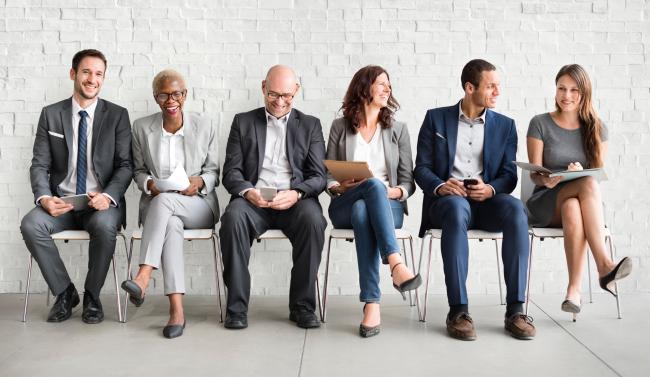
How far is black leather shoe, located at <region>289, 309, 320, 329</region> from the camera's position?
11.6 ft

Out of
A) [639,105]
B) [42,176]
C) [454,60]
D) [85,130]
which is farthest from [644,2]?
[42,176]

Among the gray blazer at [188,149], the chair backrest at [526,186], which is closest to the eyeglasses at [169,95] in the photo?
the gray blazer at [188,149]

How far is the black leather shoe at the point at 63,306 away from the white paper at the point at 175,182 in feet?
2.58

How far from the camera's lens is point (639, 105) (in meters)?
4.43

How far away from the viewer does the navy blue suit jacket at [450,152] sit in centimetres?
380

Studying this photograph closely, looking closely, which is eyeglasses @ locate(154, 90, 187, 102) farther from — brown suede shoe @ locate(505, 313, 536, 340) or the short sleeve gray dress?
brown suede shoe @ locate(505, 313, 536, 340)

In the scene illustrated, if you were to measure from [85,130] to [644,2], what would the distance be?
349 centimetres

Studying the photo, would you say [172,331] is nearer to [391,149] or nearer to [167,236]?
[167,236]

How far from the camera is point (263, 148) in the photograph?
3.94 m

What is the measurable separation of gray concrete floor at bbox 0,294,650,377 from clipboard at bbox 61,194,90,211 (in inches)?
23.4

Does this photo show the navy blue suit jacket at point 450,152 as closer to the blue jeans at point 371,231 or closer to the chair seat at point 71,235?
the blue jeans at point 371,231

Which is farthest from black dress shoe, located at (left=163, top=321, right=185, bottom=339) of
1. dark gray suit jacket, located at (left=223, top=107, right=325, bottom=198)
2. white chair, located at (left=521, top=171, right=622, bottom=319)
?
white chair, located at (left=521, top=171, right=622, bottom=319)

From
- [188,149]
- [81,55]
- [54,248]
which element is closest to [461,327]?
[188,149]

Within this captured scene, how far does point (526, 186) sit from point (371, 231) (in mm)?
1099
